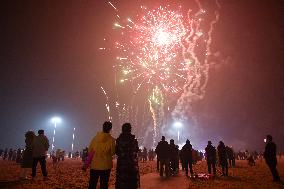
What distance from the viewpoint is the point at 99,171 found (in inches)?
295

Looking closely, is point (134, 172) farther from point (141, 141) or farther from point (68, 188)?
point (141, 141)

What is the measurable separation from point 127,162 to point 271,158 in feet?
31.0

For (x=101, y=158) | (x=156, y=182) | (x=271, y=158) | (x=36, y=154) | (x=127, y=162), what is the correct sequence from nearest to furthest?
(x=127, y=162)
(x=101, y=158)
(x=36, y=154)
(x=156, y=182)
(x=271, y=158)

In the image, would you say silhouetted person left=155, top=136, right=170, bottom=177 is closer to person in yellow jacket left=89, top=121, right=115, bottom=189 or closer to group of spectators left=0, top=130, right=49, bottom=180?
group of spectators left=0, top=130, right=49, bottom=180

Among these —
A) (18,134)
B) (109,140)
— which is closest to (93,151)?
(109,140)

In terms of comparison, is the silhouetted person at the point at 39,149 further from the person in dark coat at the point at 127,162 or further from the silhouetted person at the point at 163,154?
the silhouetted person at the point at 163,154

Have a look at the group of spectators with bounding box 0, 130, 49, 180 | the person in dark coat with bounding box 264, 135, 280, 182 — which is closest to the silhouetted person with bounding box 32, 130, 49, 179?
the group of spectators with bounding box 0, 130, 49, 180

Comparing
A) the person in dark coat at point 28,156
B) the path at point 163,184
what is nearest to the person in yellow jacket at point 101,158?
the path at point 163,184

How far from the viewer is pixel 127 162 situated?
24.2ft

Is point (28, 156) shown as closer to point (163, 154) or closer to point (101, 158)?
point (101, 158)

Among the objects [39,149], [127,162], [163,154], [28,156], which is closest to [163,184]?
[163,154]

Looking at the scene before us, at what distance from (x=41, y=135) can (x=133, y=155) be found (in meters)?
6.75

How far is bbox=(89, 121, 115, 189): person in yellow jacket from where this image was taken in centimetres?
746

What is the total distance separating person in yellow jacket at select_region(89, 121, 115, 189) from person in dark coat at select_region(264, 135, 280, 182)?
9485 millimetres
